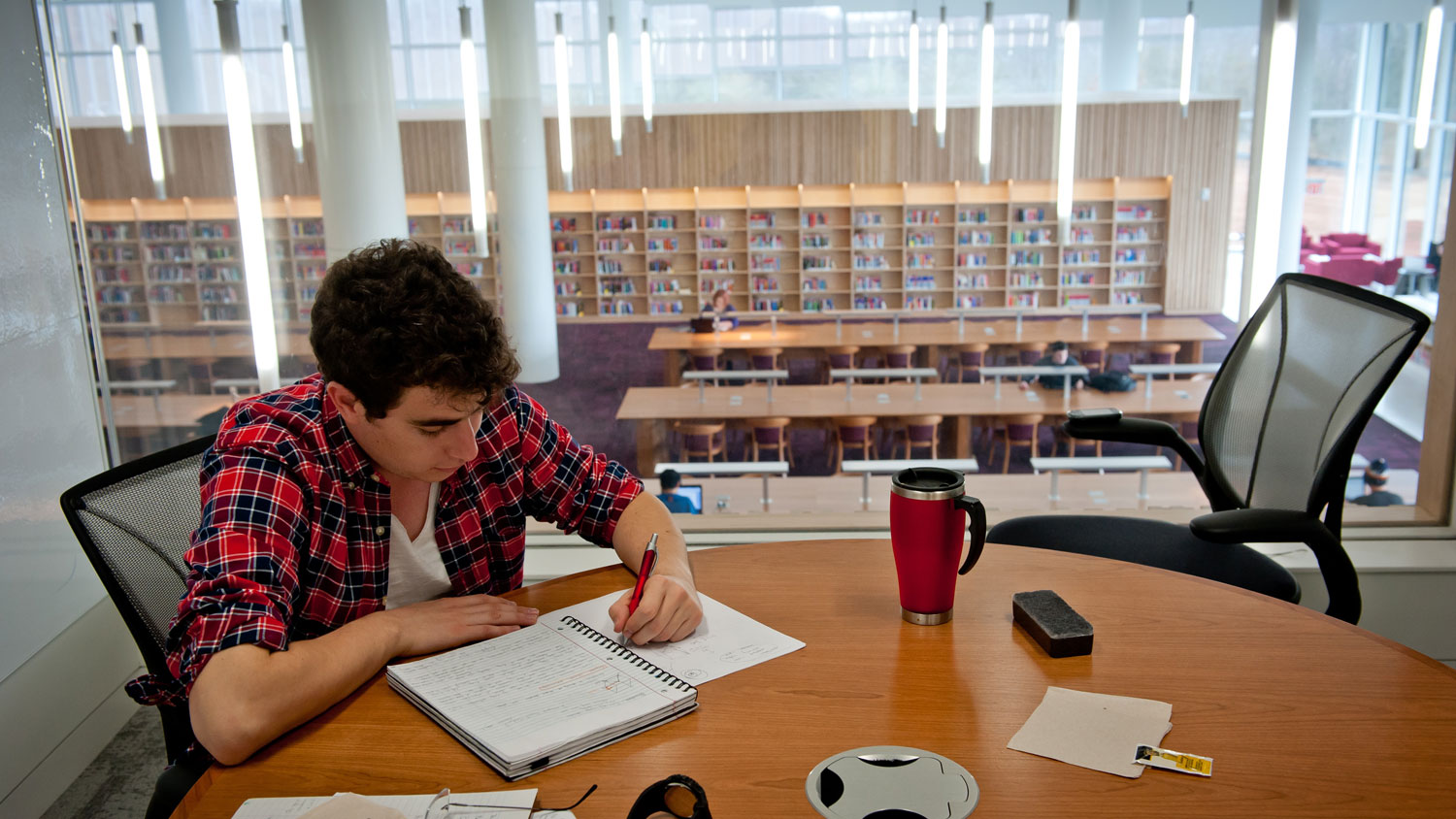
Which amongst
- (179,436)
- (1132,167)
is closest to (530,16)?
(179,436)

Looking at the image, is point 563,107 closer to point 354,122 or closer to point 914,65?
point 354,122

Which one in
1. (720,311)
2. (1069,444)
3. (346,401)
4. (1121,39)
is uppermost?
(1121,39)

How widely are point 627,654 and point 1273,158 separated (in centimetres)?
274

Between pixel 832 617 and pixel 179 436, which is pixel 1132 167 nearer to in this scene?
Result: pixel 832 617

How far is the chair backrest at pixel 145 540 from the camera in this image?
1280 millimetres

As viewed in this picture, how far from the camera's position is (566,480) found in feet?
5.06

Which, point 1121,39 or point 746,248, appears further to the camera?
point 746,248

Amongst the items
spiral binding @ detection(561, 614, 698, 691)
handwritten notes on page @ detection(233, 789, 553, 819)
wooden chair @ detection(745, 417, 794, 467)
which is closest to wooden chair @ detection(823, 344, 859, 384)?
wooden chair @ detection(745, 417, 794, 467)

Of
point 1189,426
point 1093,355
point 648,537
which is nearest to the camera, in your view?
point 648,537

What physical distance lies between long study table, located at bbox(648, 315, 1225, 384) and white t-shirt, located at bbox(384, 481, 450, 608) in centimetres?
213

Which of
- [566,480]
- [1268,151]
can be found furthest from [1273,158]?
[566,480]

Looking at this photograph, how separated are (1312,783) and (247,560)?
3.67ft

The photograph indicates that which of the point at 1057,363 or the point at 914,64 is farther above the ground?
the point at 914,64

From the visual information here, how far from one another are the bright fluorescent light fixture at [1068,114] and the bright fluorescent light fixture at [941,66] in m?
0.36
